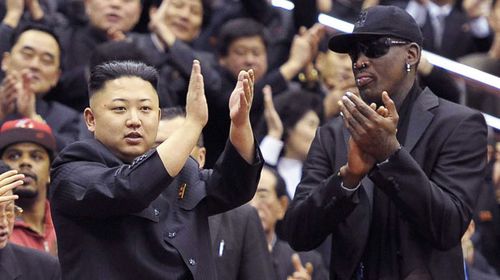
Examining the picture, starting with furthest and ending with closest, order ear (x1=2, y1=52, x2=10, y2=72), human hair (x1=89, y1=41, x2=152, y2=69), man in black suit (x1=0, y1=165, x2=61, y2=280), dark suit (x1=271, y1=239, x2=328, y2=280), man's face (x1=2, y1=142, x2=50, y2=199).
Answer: ear (x1=2, y1=52, x2=10, y2=72) < human hair (x1=89, y1=41, x2=152, y2=69) < dark suit (x1=271, y1=239, x2=328, y2=280) < man's face (x1=2, y1=142, x2=50, y2=199) < man in black suit (x1=0, y1=165, x2=61, y2=280)

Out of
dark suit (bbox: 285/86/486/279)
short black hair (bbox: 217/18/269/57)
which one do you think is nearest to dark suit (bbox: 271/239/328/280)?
dark suit (bbox: 285/86/486/279)

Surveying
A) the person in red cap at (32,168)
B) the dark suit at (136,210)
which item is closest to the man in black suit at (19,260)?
the person in red cap at (32,168)

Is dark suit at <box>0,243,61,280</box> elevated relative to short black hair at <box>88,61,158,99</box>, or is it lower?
lower

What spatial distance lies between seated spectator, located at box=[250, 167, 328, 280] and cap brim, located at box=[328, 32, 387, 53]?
→ 2024 mm

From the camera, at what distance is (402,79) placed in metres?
6.38

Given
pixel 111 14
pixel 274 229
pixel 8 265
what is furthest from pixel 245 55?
pixel 8 265

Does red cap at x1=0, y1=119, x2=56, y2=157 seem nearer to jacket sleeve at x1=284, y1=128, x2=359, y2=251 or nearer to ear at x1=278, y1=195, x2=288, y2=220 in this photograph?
ear at x1=278, y1=195, x2=288, y2=220

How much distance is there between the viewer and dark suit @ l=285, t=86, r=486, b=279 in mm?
6047

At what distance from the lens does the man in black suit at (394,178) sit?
19.9ft

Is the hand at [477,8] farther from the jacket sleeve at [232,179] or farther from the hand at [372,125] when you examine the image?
the jacket sleeve at [232,179]

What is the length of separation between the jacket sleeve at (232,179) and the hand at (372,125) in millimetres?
450

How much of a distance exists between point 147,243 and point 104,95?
66 cm

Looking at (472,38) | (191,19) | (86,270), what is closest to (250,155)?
(86,270)

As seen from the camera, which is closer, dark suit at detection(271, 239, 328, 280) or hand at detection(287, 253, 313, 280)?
hand at detection(287, 253, 313, 280)
